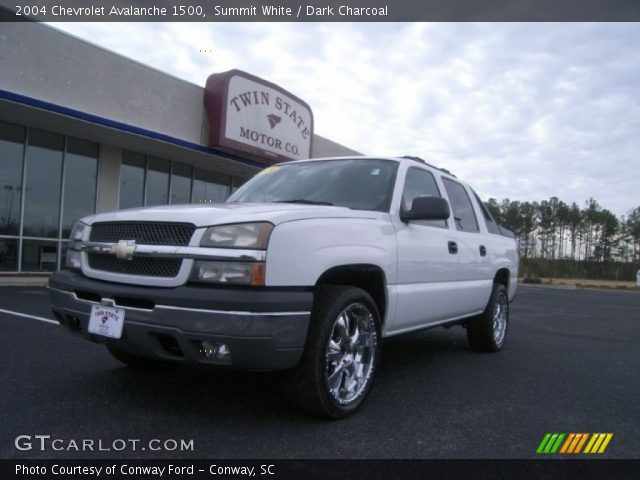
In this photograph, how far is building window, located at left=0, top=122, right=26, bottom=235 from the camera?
35.4 ft

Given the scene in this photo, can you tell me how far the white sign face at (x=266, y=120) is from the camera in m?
13.8

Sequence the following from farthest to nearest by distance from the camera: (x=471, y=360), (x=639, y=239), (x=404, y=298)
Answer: (x=639, y=239)
(x=471, y=360)
(x=404, y=298)

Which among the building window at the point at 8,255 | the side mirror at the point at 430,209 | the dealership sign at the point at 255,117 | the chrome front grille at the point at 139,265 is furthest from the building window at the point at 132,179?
the side mirror at the point at 430,209

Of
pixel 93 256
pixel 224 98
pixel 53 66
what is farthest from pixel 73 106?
pixel 93 256

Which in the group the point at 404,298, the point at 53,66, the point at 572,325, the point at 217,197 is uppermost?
the point at 53,66

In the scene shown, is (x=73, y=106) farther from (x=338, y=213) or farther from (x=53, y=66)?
(x=338, y=213)

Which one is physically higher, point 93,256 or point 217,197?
point 217,197

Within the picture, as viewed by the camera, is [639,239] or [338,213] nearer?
[338,213]

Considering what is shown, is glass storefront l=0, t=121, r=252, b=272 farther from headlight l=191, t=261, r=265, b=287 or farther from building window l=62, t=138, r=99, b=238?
headlight l=191, t=261, r=265, b=287

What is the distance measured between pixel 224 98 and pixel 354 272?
439 inches

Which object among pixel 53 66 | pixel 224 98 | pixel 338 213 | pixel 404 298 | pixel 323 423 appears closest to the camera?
pixel 323 423

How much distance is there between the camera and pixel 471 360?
5.19 meters

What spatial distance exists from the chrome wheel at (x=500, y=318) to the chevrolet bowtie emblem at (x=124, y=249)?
4010mm
